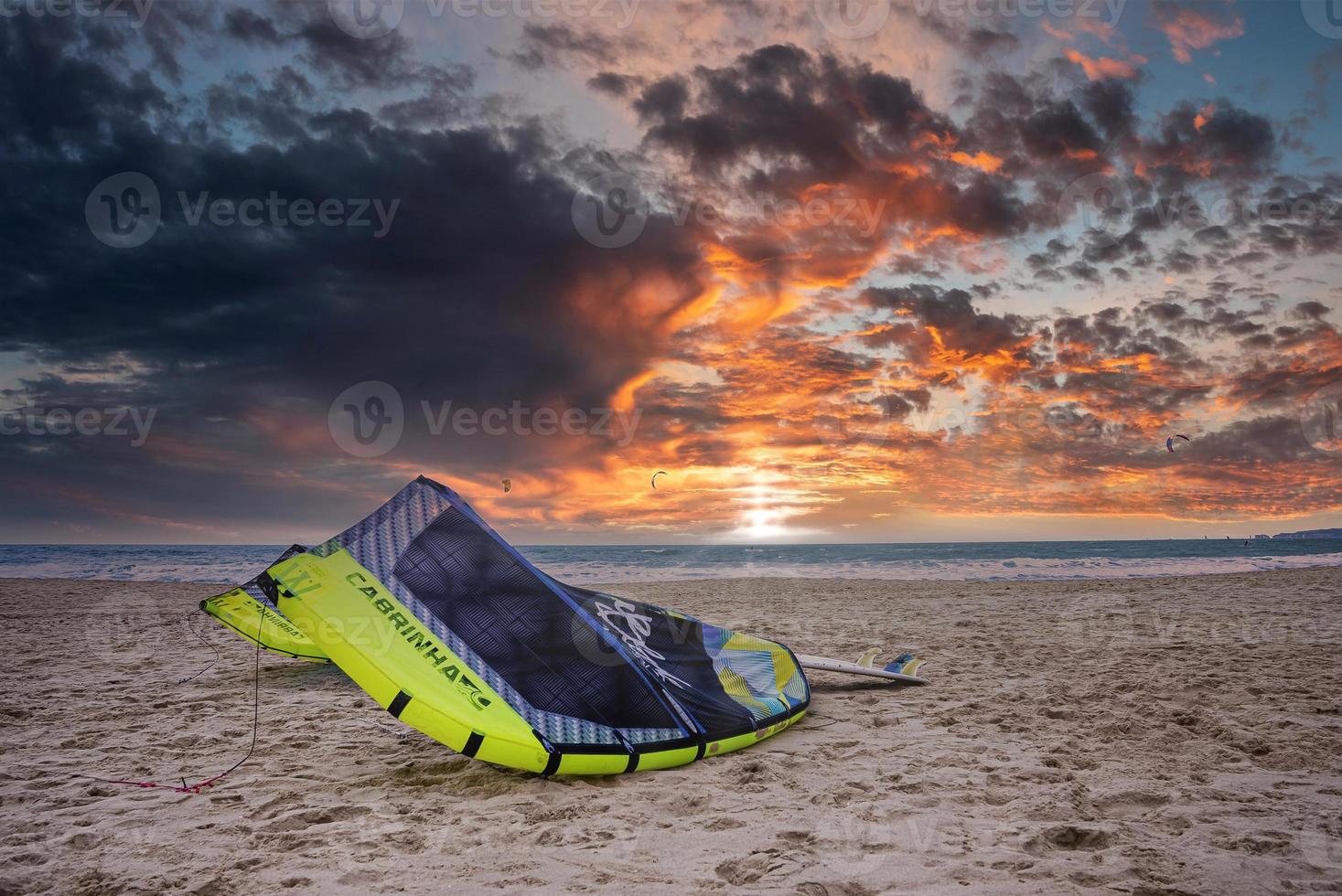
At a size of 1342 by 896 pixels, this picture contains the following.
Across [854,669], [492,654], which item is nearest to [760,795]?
[492,654]

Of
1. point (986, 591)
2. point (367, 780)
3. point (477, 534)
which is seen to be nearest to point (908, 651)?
point (477, 534)

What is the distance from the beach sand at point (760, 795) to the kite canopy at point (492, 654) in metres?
0.20

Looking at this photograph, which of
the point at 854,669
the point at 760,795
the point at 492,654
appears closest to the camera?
the point at 760,795

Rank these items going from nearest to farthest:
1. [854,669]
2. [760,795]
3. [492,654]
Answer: [760,795] → [492,654] → [854,669]

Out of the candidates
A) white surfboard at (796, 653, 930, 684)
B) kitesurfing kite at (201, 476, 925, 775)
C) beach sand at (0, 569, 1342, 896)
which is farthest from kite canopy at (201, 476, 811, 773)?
white surfboard at (796, 653, 930, 684)

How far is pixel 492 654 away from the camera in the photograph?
11.6ft

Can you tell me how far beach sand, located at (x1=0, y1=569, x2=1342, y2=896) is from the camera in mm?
2414

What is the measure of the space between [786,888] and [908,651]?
5.05 meters

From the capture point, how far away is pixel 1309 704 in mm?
4406

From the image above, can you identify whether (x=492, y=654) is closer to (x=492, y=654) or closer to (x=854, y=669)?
(x=492, y=654)

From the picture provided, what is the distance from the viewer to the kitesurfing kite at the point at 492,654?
3.23 m

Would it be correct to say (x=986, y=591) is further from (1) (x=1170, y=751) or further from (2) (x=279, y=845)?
(2) (x=279, y=845)

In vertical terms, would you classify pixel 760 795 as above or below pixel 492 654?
below

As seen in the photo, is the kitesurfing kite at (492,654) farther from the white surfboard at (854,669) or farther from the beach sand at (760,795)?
the white surfboard at (854,669)
